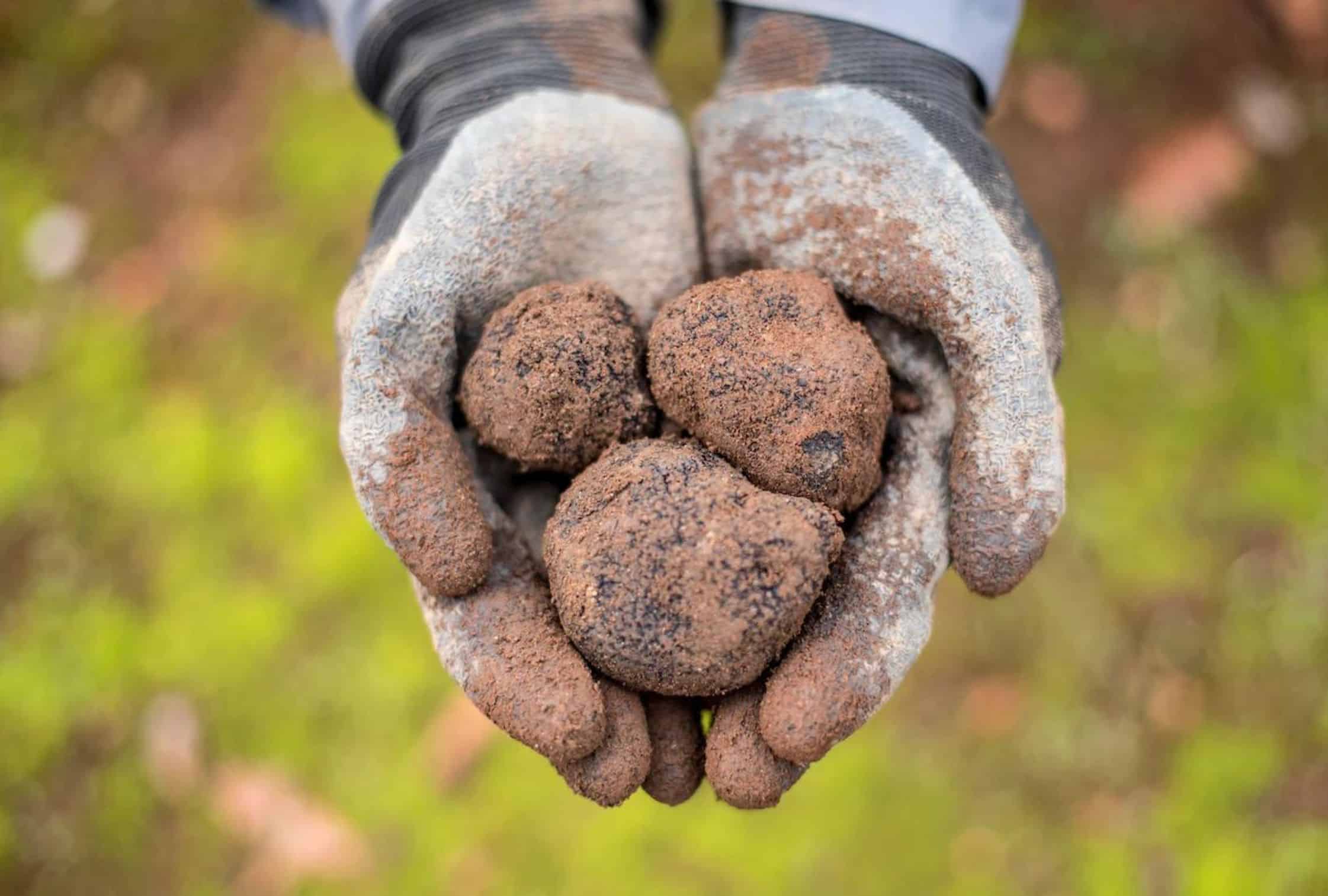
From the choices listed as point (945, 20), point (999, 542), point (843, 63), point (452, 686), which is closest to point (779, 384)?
point (999, 542)

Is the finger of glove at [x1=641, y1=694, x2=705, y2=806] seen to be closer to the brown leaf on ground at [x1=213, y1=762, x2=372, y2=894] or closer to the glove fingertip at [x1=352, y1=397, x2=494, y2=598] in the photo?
the glove fingertip at [x1=352, y1=397, x2=494, y2=598]

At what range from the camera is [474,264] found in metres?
1.55

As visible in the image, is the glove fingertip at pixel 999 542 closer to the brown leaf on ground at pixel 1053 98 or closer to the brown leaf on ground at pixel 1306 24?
the brown leaf on ground at pixel 1053 98

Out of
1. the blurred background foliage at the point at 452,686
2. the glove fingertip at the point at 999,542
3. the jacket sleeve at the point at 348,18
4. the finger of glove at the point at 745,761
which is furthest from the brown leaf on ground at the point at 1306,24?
the finger of glove at the point at 745,761

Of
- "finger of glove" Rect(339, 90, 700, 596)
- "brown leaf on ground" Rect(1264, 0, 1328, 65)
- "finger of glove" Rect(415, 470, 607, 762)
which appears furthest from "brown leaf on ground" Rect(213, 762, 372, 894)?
"brown leaf on ground" Rect(1264, 0, 1328, 65)

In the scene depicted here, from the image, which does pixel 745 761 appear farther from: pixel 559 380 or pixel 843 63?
pixel 843 63

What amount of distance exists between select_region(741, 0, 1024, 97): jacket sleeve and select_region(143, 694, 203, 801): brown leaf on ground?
2181mm

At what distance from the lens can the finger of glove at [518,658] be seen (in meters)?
1.31

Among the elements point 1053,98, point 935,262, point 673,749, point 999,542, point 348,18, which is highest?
point 348,18

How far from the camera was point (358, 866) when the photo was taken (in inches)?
96.3

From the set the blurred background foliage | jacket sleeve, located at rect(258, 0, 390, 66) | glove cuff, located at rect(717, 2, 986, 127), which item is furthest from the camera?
the blurred background foliage

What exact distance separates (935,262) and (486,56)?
828 millimetres

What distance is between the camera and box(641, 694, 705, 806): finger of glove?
1.43m

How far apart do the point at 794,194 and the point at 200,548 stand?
6.60ft
